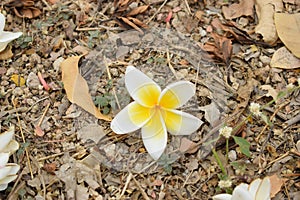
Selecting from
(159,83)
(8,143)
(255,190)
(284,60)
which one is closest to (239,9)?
(284,60)

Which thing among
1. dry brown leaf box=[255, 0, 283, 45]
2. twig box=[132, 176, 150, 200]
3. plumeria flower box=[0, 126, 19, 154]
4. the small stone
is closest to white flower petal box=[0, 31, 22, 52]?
the small stone

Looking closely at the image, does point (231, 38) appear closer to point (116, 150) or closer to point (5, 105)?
point (116, 150)

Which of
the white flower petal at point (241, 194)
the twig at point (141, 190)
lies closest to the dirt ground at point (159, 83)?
the twig at point (141, 190)

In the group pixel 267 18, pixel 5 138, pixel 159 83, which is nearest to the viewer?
pixel 5 138

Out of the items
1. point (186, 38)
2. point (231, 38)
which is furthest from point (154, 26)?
point (231, 38)

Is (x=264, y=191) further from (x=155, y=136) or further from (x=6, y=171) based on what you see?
(x=6, y=171)

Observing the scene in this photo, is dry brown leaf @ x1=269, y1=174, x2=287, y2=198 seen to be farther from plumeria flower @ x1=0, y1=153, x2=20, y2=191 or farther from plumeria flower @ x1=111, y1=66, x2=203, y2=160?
plumeria flower @ x1=0, y1=153, x2=20, y2=191

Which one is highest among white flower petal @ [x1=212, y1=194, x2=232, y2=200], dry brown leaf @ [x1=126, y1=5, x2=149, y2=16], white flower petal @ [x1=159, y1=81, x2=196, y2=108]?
dry brown leaf @ [x1=126, y1=5, x2=149, y2=16]
